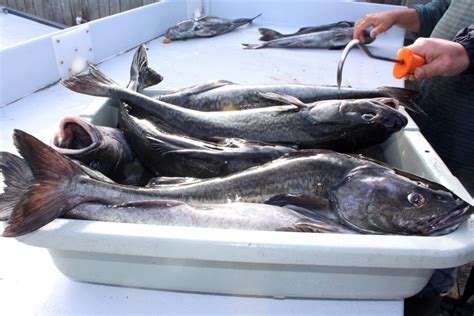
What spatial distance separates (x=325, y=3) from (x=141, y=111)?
11.9ft

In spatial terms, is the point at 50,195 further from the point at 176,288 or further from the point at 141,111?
the point at 141,111

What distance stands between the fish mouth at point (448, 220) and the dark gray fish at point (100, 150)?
1094mm

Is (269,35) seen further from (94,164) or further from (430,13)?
(94,164)

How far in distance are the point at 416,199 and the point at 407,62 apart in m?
0.80

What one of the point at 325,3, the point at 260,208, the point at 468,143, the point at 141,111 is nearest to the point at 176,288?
the point at 260,208

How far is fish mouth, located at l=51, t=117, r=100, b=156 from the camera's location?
5.26 ft

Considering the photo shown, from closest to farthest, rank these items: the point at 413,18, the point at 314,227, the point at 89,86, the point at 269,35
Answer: the point at 314,227 → the point at 89,86 → the point at 413,18 → the point at 269,35

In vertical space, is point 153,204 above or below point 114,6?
above

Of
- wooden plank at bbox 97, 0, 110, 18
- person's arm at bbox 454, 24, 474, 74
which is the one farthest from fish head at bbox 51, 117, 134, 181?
wooden plank at bbox 97, 0, 110, 18

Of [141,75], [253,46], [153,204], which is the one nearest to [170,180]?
[153,204]

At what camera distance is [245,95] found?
2.04 meters

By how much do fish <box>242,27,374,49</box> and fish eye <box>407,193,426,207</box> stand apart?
3084 mm

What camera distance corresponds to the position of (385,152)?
1871mm

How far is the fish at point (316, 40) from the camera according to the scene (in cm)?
410
